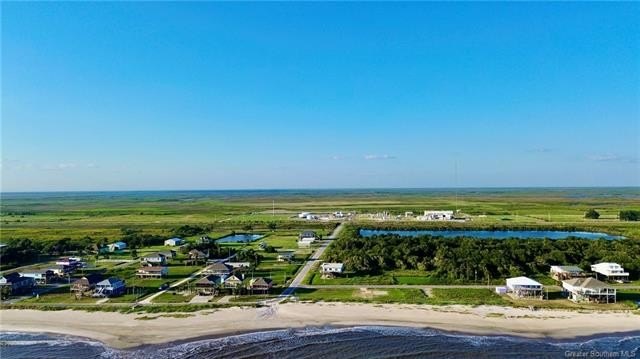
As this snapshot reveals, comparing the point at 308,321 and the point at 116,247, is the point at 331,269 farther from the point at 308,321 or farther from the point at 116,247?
the point at 116,247

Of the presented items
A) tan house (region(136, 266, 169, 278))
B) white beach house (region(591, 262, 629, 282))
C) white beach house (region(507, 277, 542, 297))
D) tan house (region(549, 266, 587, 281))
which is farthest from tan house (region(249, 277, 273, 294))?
white beach house (region(591, 262, 629, 282))

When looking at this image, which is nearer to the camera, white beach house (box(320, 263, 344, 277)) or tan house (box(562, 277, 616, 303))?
tan house (box(562, 277, 616, 303))

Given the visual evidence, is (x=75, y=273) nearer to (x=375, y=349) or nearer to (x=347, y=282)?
(x=347, y=282)

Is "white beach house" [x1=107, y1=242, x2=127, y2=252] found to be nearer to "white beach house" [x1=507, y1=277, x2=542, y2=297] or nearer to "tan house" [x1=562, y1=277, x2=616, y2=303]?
"white beach house" [x1=507, y1=277, x2=542, y2=297]

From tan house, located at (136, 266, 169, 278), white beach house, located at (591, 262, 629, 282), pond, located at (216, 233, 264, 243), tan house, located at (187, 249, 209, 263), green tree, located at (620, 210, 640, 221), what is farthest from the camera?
green tree, located at (620, 210, 640, 221)

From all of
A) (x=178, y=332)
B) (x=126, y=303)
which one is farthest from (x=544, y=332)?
(x=126, y=303)
